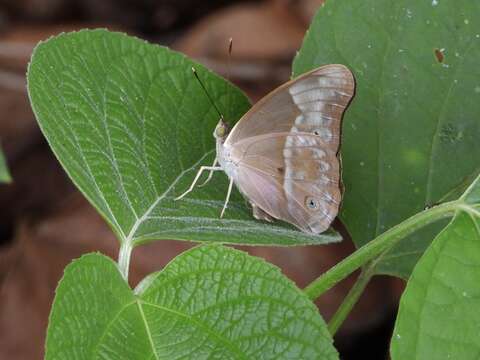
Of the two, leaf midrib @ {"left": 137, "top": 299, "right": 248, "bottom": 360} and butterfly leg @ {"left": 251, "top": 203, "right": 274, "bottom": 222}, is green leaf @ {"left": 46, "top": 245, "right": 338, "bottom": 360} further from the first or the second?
butterfly leg @ {"left": 251, "top": 203, "right": 274, "bottom": 222}

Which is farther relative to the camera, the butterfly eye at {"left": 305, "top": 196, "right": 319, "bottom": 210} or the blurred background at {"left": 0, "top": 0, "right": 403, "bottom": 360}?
the blurred background at {"left": 0, "top": 0, "right": 403, "bottom": 360}

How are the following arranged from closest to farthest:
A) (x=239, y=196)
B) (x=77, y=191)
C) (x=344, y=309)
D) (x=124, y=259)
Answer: (x=124, y=259) < (x=344, y=309) < (x=239, y=196) < (x=77, y=191)

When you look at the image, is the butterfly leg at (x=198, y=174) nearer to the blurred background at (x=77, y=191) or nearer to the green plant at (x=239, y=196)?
the green plant at (x=239, y=196)

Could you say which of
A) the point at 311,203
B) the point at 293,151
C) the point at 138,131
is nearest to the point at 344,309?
the point at 311,203

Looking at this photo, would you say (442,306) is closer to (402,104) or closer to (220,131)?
(402,104)

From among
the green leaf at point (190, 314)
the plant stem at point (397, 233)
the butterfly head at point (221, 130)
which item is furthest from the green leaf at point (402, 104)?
the green leaf at point (190, 314)

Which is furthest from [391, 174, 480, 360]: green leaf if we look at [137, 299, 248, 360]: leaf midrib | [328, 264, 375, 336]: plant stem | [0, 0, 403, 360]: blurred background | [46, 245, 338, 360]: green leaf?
[0, 0, 403, 360]: blurred background
